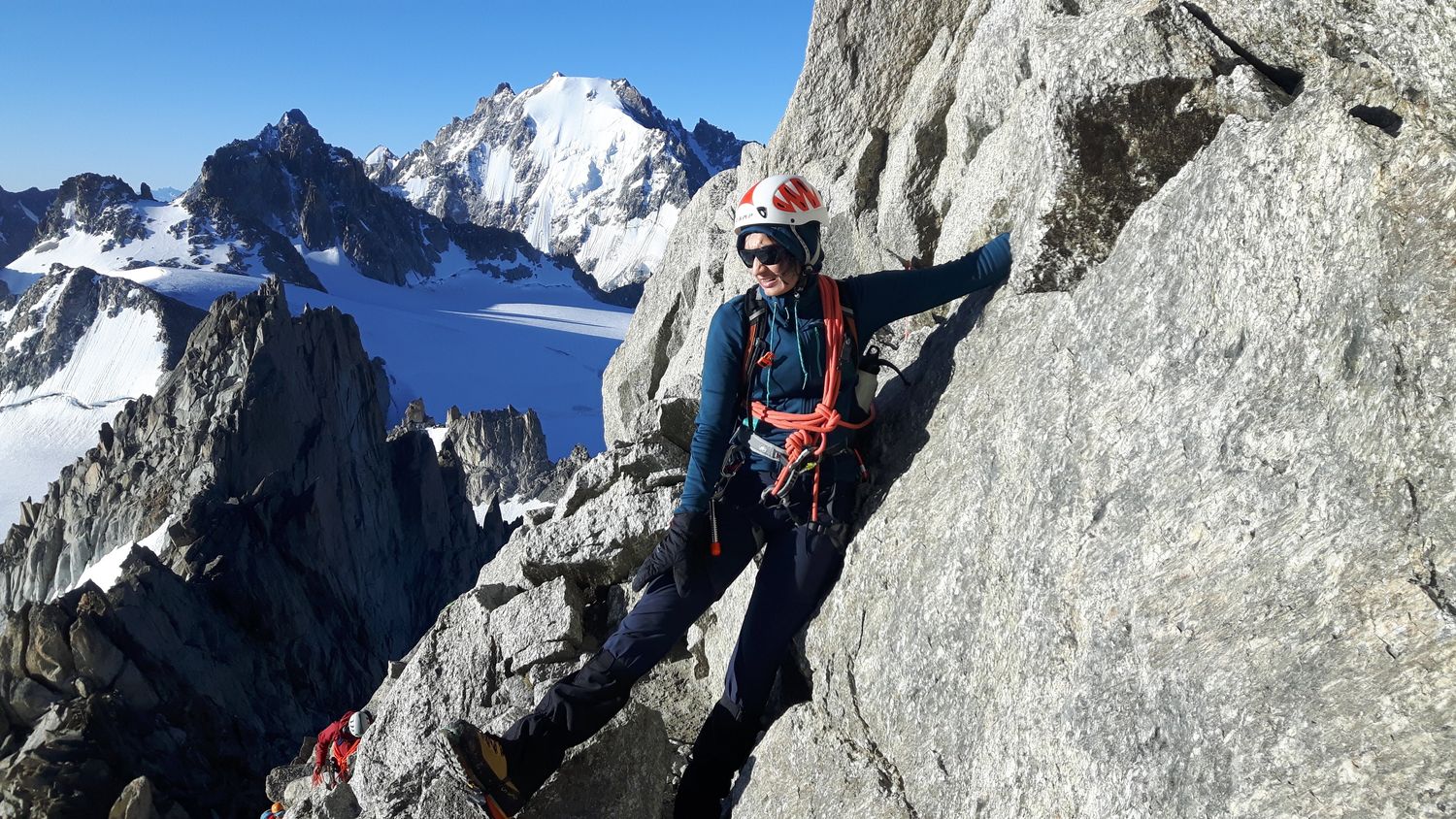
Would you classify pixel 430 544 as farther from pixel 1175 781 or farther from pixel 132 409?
pixel 1175 781

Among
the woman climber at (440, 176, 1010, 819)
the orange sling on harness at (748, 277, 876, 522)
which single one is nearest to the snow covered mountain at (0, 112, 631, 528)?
the woman climber at (440, 176, 1010, 819)

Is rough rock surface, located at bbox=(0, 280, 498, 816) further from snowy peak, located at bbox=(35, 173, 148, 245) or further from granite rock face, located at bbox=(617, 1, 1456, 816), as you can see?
snowy peak, located at bbox=(35, 173, 148, 245)

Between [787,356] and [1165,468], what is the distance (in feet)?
9.03

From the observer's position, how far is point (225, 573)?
37.0m

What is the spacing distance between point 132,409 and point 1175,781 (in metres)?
67.9

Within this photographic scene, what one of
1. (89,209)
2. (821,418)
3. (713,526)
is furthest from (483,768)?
(89,209)

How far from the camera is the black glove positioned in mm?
6238

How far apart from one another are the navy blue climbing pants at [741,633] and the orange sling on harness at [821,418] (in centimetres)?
14

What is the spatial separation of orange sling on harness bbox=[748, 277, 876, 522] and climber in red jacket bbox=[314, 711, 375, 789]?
21.1ft

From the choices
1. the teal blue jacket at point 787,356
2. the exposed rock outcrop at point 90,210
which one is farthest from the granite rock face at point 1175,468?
the exposed rock outcrop at point 90,210

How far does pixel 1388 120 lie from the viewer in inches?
151

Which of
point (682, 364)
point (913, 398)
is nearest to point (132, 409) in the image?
point (682, 364)

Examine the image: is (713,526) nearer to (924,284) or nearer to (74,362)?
(924,284)

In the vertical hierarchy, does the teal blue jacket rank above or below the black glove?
above
